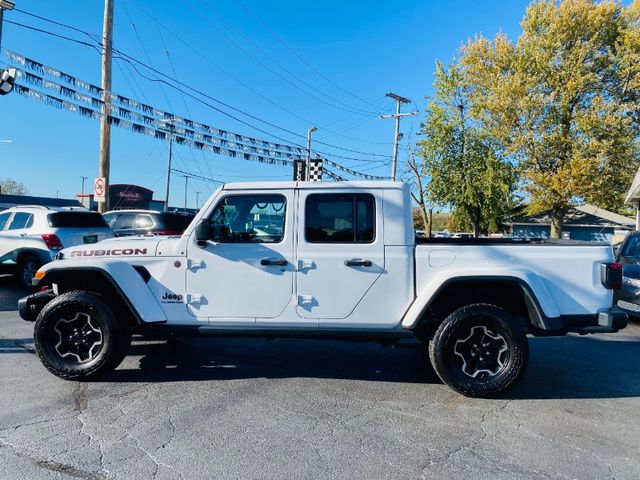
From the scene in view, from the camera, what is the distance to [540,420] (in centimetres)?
392

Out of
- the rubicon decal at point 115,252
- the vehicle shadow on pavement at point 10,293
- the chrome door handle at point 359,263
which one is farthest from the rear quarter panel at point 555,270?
the vehicle shadow on pavement at point 10,293

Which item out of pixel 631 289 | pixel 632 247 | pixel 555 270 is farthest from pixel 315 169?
pixel 555 270

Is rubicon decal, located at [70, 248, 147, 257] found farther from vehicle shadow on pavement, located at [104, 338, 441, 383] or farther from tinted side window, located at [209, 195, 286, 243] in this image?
vehicle shadow on pavement, located at [104, 338, 441, 383]

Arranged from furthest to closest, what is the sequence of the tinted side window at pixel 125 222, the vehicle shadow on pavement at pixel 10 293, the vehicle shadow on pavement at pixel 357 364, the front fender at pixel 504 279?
1. the tinted side window at pixel 125 222
2. the vehicle shadow on pavement at pixel 10 293
3. the vehicle shadow on pavement at pixel 357 364
4. the front fender at pixel 504 279

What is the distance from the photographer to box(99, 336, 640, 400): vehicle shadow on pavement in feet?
15.6

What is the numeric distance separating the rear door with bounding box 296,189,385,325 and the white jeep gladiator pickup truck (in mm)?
10

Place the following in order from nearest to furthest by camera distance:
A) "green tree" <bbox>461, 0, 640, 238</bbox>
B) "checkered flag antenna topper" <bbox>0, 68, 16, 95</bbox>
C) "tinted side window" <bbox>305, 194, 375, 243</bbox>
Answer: "tinted side window" <bbox>305, 194, 375, 243</bbox>
"checkered flag antenna topper" <bbox>0, 68, 16, 95</bbox>
"green tree" <bbox>461, 0, 640, 238</bbox>

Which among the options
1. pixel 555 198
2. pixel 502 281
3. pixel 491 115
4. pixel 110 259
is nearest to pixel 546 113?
pixel 491 115

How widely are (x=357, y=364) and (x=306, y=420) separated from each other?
1.63m

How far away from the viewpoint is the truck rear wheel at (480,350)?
13.9 ft

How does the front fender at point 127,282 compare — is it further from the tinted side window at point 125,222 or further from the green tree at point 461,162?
the green tree at point 461,162

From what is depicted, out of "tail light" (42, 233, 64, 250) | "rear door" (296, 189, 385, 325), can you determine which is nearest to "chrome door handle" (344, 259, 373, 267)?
"rear door" (296, 189, 385, 325)

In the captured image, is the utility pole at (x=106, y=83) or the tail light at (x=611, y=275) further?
the utility pole at (x=106, y=83)

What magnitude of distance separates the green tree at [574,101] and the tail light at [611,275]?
69.2ft
